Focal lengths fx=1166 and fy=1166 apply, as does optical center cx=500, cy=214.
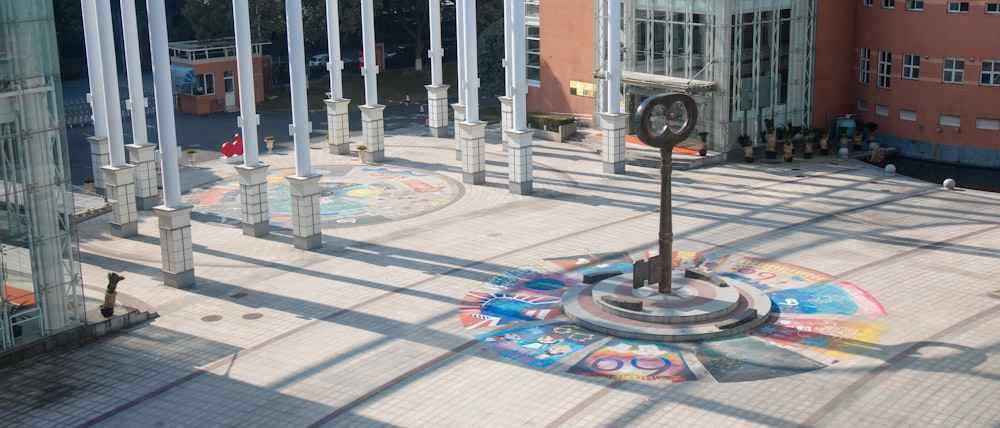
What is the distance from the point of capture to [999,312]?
31266mm

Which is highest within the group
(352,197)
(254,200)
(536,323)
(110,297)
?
(254,200)

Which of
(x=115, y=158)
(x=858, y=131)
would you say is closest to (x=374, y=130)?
(x=115, y=158)

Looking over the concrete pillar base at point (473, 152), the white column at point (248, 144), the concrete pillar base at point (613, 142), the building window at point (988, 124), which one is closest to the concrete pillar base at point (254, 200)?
the white column at point (248, 144)

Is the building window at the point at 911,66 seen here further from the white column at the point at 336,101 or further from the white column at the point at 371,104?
the white column at the point at 336,101

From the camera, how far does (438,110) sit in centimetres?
5691

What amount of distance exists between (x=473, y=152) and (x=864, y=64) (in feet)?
67.2

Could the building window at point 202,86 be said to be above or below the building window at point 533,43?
below

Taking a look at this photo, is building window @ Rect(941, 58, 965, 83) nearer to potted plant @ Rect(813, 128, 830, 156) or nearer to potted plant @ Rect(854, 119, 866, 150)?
potted plant @ Rect(854, 119, 866, 150)

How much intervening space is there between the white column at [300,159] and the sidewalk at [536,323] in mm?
909

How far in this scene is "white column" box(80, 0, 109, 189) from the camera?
127ft

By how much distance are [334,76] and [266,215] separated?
1224cm

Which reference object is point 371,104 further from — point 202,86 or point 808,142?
point 808,142

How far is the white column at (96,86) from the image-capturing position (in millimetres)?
38781

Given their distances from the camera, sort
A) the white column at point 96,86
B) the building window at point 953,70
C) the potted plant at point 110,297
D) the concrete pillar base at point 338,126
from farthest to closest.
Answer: the concrete pillar base at point 338,126
the building window at point 953,70
the white column at point 96,86
the potted plant at point 110,297
